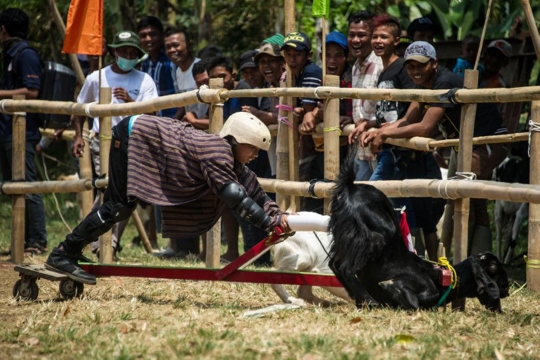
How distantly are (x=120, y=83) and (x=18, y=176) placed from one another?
53.4 inches

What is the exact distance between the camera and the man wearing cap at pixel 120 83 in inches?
363

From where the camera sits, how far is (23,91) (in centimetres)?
910

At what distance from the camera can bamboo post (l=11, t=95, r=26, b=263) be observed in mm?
8680

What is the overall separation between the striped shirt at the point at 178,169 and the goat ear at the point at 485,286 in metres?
1.24

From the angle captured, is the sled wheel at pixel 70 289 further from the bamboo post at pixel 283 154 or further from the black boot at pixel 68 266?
the bamboo post at pixel 283 154

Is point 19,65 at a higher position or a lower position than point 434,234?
higher

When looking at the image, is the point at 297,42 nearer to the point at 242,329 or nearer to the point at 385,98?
the point at 385,98

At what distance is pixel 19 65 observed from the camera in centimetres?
920

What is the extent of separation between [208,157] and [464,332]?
186 cm

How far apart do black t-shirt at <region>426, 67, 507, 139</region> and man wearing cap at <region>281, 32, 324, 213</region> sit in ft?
3.56

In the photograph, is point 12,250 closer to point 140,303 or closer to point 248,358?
point 140,303

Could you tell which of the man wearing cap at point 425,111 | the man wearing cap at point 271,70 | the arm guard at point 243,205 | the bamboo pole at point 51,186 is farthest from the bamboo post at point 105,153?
the arm guard at point 243,205

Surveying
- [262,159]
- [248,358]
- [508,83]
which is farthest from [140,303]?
[508,83]

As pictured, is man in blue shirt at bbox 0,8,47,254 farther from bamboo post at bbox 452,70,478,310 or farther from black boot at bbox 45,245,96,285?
bamboo post at bbox 452,70,478,310
